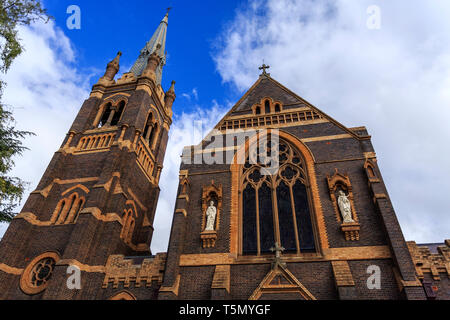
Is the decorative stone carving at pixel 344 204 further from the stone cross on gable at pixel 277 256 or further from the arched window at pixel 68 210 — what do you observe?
the arched window at pixel 68 210

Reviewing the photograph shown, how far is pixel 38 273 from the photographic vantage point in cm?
1465

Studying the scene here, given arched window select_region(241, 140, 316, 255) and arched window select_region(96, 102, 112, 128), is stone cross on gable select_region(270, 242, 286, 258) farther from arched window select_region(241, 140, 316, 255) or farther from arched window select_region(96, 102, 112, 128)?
arched window select_region(96, 102, 112, 128)

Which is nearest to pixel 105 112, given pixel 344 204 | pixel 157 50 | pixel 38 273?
pixel 157 50

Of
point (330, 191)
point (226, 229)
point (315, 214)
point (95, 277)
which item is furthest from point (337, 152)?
point (95, 277)

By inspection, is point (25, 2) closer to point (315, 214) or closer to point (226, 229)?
point (226, 229)

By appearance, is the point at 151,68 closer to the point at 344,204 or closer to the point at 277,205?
the point at 277,205

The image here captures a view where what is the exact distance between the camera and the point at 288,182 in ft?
44.2

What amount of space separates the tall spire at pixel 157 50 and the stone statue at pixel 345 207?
80.3 feet

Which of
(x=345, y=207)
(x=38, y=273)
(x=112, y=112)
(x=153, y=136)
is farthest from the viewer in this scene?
(x=153, y=136)

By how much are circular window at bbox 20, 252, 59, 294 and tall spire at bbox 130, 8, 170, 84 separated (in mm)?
19870

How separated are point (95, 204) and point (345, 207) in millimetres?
12660

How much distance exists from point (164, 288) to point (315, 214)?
6.67m

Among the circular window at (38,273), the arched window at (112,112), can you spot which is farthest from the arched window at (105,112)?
the circular window at (38,273)

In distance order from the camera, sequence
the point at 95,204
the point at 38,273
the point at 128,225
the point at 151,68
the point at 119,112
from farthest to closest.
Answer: the point at 151,68, the point at 119,112, the point at 128,225, the point at 95,204, the point at 38,273
